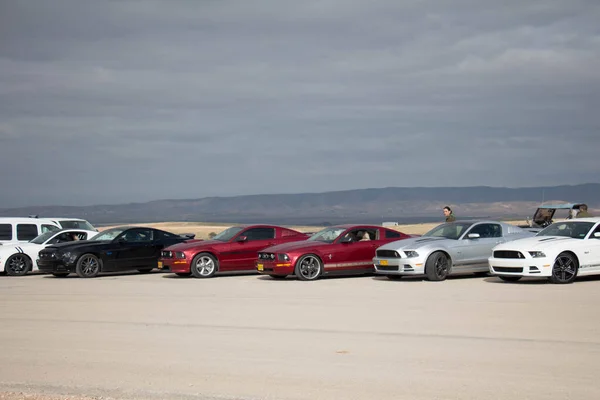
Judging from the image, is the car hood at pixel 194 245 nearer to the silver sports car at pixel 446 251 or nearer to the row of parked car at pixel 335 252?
the row of parked car at pixel 335 252

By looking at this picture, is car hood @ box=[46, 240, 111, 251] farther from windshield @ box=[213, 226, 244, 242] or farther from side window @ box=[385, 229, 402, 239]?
side window @ box=[385, 229, 402, 239]

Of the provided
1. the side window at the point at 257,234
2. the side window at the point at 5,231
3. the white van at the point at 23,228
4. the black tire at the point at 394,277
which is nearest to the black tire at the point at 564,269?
the black tire at the point at 394,277

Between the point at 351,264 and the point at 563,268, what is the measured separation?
5.08 m

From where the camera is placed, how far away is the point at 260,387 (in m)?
8.10

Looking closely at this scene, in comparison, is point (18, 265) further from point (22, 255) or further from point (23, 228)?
point (23, 228)

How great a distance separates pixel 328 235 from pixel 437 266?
10.6 ft

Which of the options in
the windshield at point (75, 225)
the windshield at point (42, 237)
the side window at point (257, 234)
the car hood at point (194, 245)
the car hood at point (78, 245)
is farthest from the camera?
the windshield at point (75, 225)

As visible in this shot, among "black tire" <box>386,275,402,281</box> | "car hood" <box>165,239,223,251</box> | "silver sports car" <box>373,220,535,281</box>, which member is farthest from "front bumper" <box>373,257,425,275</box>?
"car hood" <box>165,239,223,251</box>

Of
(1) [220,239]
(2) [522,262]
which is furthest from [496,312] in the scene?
(1) [220,239]

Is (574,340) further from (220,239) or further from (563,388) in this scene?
(220,239)

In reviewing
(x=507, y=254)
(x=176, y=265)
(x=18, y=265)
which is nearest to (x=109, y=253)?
(x=176, y=265)

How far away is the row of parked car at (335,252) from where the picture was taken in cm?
1847

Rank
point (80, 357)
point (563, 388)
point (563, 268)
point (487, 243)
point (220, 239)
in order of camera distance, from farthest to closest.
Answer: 1. point (220, 239)
2. point (487, 243)
3. point (563, 268)
4. point (80, 357)
5. point (563, 388)

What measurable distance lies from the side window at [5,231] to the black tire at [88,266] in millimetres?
4305
